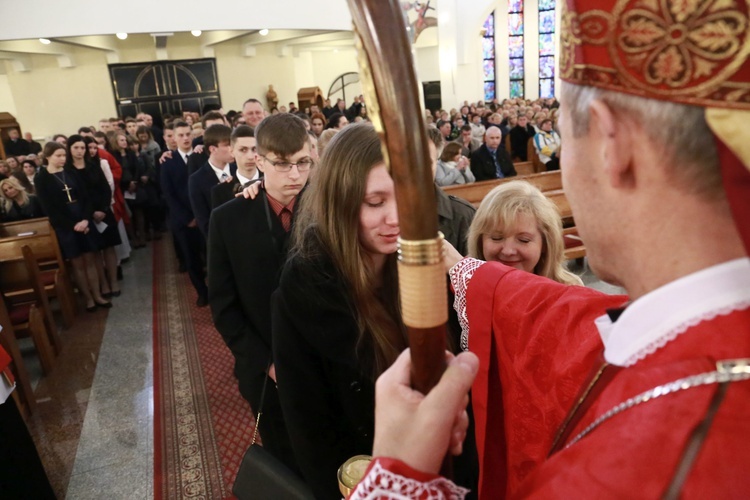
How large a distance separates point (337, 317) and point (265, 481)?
0.65 metres

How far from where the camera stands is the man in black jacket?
22.9 ft

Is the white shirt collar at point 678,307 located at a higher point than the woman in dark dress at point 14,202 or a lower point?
higher

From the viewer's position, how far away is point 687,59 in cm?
55

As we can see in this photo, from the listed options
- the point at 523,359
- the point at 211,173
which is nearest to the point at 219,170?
the point at 211,173

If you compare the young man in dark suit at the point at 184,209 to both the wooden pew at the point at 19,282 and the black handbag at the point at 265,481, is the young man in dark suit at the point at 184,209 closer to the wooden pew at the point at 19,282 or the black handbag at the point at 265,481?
the wooden pew at the point at 19,282

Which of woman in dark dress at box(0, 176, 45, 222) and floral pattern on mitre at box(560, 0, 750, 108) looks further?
woman in dark dress at box(0, 176, 45, 222)

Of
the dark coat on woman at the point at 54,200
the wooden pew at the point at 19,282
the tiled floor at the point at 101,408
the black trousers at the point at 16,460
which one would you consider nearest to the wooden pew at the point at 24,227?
the dark coat on woman at the point at 54,200

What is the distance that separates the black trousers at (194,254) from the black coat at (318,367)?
4144mm

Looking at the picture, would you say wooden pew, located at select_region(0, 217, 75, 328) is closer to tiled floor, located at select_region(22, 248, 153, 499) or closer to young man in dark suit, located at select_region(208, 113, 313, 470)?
tiled floor, located at select_region(22, 248, 153, 499)

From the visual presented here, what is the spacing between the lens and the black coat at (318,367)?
4.63ft

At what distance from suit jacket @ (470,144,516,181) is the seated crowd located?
3366mm

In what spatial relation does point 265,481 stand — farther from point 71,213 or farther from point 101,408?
point 71,213

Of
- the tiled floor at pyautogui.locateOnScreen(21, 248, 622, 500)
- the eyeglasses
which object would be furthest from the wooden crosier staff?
the tiled floor at pyautogui.locateOnScreen(21, 248, 622, 500)

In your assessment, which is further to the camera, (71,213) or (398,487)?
(71,213)
